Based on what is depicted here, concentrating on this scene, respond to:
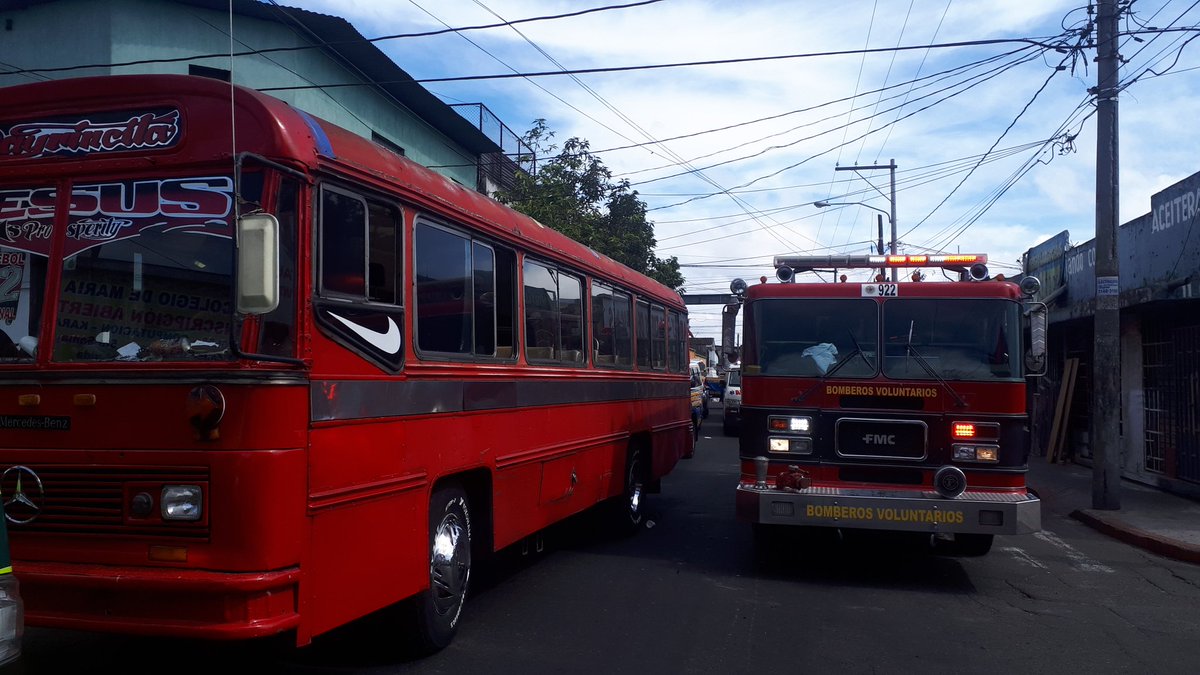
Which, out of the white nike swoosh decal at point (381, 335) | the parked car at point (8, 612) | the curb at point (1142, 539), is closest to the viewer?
the parked car at point (8, 612)

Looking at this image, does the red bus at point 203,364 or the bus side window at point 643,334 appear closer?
the red bus at point 203,364

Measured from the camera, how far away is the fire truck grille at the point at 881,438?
333 inches

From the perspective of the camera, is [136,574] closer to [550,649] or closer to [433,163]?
[550,649]

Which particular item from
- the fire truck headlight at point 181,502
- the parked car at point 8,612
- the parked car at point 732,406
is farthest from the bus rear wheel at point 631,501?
the parked car at point 732,406

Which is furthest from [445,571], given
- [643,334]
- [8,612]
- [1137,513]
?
[1137,513]

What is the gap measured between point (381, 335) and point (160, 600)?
1.74 meters

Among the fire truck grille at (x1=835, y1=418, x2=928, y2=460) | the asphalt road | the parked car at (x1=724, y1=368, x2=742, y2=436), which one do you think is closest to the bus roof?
the asphalt road

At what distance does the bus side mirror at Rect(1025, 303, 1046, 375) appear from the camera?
27.7 feet

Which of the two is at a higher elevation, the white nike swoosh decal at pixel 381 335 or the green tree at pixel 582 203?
the green tree at pixel 582 203

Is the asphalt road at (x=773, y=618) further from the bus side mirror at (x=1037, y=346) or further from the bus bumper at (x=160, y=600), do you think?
the bus side mirror at (x=1037, y=346)

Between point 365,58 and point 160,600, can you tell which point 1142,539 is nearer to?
point 160,600

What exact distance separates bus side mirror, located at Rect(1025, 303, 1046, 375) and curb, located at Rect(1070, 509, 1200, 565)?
10.1 feet

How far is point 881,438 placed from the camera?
855 cm

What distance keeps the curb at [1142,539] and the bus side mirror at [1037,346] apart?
307 cm
